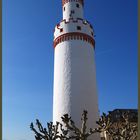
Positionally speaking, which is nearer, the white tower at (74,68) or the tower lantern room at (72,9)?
the white tower at (74,68)

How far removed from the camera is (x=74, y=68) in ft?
89.6

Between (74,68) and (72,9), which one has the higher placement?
(72,9)

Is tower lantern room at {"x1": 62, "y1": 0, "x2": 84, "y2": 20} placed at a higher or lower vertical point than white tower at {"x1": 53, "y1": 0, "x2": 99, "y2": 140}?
higher

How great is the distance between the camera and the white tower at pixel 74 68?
86.1 ft

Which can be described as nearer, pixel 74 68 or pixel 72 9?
pixel 74 68

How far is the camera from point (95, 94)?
27609 millimetres

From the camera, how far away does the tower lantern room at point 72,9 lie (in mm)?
30459

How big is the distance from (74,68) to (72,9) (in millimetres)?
7431

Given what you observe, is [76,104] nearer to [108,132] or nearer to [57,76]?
[57,76]

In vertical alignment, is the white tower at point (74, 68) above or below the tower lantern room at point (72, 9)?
below

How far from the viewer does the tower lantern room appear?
30459mm

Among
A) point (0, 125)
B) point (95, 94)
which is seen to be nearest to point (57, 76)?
point (95, 94)

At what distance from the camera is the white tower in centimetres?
2625

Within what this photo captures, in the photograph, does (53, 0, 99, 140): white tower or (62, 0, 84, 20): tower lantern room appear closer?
(53, 0, 99, 140): white tower
